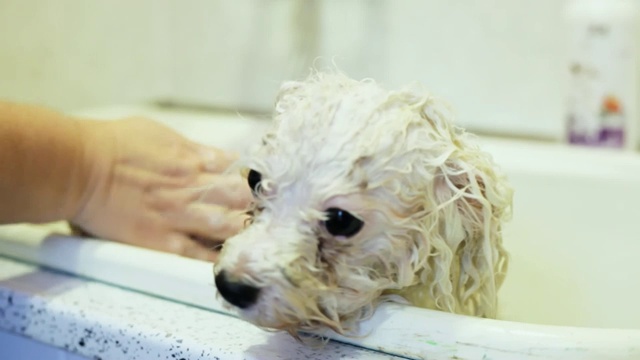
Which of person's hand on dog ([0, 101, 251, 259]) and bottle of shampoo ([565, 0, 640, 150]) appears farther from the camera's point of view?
bottle of shampoo ([565, 0, 640, 150])

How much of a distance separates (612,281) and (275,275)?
0.48 m

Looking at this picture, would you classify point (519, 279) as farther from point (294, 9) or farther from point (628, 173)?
point (294, 9)

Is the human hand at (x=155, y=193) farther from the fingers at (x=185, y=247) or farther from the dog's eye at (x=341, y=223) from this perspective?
the dog's eye at (x=341, y=223)

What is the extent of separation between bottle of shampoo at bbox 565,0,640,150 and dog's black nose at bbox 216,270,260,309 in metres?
0.62

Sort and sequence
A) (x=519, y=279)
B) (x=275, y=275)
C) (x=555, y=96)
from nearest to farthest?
1. (x=275, y=275)
2. (x=519, y=279)
3. (x=555, y=96)

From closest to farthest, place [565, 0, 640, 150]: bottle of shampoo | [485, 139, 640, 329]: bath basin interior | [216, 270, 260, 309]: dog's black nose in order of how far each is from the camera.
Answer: [216, 270, 260, 309]: dog's black nose → [485, 139, 640, 329]: bath basin interior → [565, 0, 640, 150]: bottle of shampoo

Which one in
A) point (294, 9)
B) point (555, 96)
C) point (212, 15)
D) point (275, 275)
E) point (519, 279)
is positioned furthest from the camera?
point (212, 15)

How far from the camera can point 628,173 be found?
2.79 ft

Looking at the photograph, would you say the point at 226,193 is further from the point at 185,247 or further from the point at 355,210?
the point at 355,210

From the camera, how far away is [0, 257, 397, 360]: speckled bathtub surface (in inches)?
20.2

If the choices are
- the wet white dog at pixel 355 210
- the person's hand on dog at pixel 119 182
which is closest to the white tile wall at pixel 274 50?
the person's hand on dog at pixel 119 182

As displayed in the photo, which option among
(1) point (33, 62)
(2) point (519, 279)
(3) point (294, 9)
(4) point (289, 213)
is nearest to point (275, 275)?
(4) point (289, 213)

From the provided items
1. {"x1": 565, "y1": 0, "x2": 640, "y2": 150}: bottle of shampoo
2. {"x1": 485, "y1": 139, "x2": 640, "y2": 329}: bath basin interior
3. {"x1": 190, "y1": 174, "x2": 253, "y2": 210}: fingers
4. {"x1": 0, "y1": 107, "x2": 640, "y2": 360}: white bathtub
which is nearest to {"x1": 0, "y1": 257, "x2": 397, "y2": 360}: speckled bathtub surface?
{"x1": 0, "y1": 107, "x2": 640, "y2": 360}: white bathtub

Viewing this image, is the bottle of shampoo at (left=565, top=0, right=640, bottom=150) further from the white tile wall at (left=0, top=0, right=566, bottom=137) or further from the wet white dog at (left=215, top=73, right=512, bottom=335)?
the wet white dog at (left=215, top=73, right=512, bottom=335)
